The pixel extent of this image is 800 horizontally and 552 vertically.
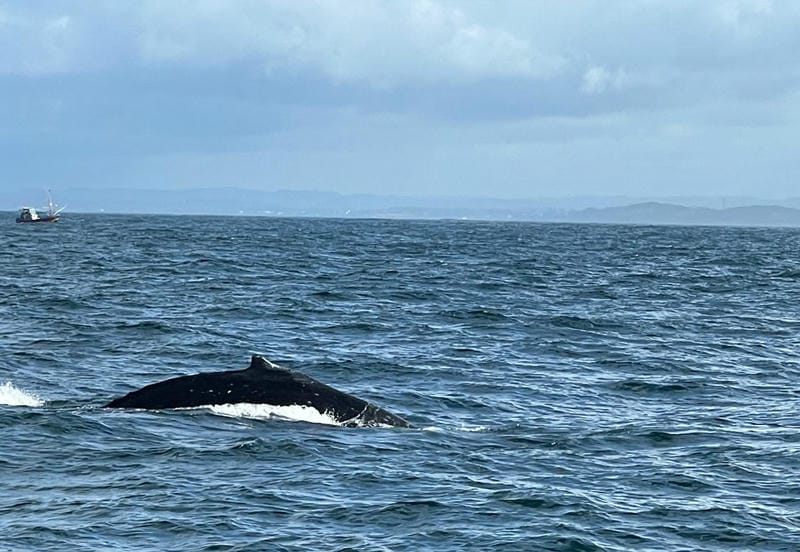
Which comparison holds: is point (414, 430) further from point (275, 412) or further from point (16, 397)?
point (16, 397)

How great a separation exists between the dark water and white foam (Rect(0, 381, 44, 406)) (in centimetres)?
13

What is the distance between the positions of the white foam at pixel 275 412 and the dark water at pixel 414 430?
3.6 inches

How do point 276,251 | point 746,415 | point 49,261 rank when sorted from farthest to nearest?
point 276,251, point 49,261, point 746,415

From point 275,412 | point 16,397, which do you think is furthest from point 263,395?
point 16,397

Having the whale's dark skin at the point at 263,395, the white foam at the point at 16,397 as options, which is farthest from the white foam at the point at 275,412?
the white foam at the point at 16,397

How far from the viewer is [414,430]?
1883 cm

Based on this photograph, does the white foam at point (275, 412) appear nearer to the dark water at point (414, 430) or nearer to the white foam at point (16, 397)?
the dark water at point (414, 430)

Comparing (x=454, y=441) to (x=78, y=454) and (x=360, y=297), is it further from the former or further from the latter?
(x=360, y=297)

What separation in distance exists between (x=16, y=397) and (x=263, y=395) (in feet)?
15.5

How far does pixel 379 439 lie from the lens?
17859 millimetres

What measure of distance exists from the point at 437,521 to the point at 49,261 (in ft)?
Answer: 169

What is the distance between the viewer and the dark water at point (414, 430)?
13.7 metres

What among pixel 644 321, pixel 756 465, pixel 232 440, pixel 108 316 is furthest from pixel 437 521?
pixel 644 321

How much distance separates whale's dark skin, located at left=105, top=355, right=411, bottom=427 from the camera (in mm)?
18547
